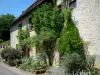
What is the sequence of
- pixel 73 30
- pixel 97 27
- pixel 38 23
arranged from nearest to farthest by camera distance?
pixel 97 27, pixel 73 30, pixel 38 23

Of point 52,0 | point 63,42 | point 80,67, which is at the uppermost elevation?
point 52,0

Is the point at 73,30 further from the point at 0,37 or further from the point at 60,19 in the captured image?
the point at 0,37

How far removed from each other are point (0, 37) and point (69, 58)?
47.8 metres

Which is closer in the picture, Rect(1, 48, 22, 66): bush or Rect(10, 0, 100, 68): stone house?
Rect(10, 0, 100, 68): stone house

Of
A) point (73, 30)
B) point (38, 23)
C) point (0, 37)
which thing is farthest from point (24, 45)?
point (0, 37)

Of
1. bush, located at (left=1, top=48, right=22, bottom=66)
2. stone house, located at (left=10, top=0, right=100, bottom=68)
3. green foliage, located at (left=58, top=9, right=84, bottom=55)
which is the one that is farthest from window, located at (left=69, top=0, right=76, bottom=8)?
bush, located at (left=1, top=48, right=22, bottom=66)

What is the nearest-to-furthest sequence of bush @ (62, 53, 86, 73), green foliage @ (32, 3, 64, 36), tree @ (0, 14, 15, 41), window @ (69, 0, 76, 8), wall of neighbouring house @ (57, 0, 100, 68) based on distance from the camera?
bush @ (62, 53, 86, 73) < wall of neighbouring house @ (57, 0, 100, 68) < window @ (69, 0, 76, 8) < green foliage @ (32, 3, 64, 36) < tree @ (0, 14, 15, 41)

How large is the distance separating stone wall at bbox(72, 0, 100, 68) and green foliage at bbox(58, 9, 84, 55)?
38cm

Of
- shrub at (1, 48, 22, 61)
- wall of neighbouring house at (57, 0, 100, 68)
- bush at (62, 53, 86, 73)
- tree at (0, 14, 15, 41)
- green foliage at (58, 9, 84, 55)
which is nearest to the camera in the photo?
bush at (62, 53, 86, 73)

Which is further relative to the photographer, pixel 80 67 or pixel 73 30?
pixel 73 30

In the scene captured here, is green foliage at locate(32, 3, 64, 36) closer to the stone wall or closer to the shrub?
the stone wall

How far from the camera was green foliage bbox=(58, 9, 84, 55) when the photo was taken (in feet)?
49.1

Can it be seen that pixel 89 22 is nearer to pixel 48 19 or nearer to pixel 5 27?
pixel 48 19

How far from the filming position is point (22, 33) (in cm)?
2695
